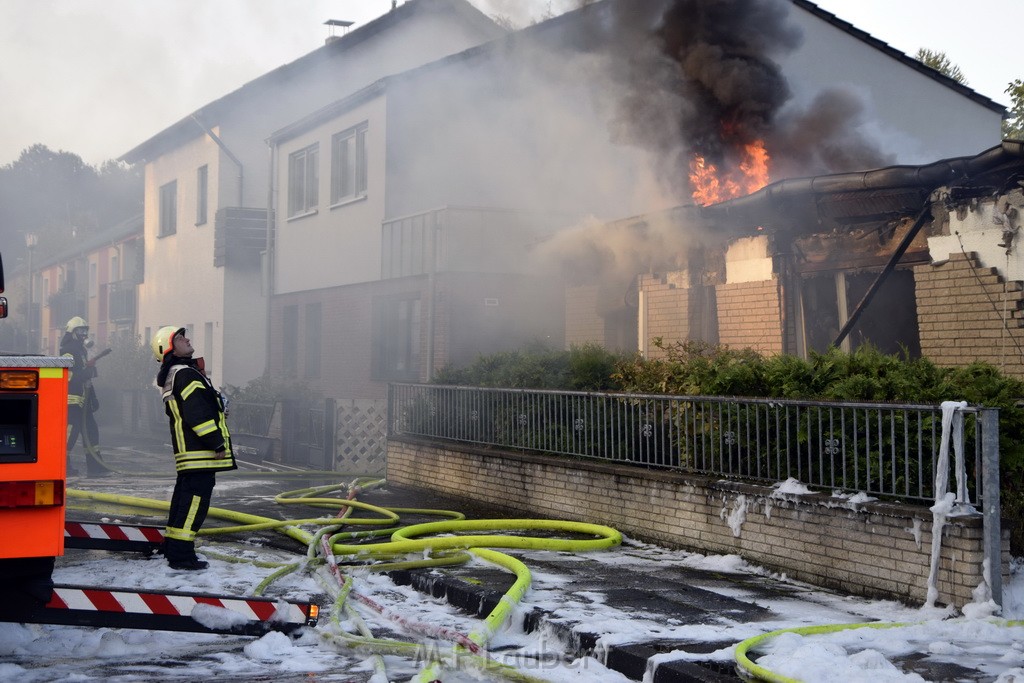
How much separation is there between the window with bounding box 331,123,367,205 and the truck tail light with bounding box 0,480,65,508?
54.4 ft

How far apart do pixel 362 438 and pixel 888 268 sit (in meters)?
9.37

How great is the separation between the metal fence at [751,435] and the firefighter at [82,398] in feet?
21.2

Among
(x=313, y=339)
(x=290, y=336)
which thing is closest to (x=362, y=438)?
(x=313, y=339)

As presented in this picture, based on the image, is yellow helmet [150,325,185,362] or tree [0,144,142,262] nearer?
yellow helmet [150,325,185,362]

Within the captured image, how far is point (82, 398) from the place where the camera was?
16.5 metres

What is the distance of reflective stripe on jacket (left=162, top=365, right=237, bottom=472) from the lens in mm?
8305

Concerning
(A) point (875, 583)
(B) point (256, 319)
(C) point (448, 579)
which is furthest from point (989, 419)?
(B) point (256, 319)

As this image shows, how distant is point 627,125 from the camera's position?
16.9 metres

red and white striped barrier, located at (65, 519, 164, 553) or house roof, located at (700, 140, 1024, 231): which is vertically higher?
house roof, located at (700, 140, 1024, 231)

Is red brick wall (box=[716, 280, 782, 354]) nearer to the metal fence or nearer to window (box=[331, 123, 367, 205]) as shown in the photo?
the metal fence

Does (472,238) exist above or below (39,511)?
above

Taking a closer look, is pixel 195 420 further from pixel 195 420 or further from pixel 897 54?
pixel 897 54

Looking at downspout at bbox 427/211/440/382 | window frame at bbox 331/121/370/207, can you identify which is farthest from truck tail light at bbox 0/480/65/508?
window frame at bbox 331/121/370/207

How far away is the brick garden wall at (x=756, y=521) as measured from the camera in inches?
267
